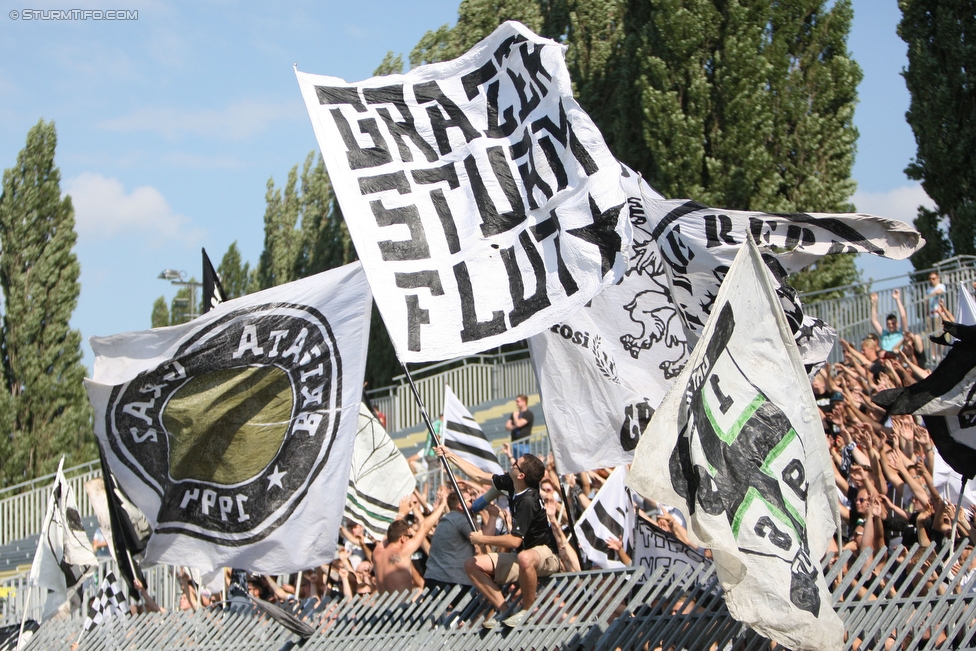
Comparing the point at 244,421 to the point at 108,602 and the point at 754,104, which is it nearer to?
the point at 108,602

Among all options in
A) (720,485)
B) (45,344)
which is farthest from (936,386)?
(45,344)

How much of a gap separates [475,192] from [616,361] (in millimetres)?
2069

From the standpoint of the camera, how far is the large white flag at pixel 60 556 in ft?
39.1

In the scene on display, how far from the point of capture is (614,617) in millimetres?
7531

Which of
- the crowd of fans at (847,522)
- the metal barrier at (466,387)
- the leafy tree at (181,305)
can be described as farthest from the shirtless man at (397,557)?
the leafy tree at (181,305)

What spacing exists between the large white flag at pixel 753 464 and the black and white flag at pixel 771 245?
7.37 ft

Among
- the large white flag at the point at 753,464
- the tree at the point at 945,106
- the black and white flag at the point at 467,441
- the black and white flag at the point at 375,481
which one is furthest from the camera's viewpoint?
the tree at the point at 945,106

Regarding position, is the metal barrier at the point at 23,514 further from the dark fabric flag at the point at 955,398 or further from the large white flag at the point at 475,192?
the dark fabric flag at the point at 955,398

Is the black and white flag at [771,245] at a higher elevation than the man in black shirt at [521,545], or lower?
higher

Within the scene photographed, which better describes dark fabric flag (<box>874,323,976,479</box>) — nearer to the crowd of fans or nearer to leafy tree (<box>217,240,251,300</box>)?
the crowd of fans

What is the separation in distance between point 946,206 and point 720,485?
1959cm

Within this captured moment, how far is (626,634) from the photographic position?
729 centimetres

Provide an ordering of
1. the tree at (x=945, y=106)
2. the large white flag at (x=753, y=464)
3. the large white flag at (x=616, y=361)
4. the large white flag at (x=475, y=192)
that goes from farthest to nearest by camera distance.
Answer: the tree at (x=945, y=106)
the large white flag at (x=616, y=361)
the large white flag at (x=475, y=192)
the large white flag at (x=753, y=464)

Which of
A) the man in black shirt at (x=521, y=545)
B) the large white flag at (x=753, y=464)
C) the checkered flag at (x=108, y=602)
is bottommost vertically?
the checkered flag at (x=108, y=602)
